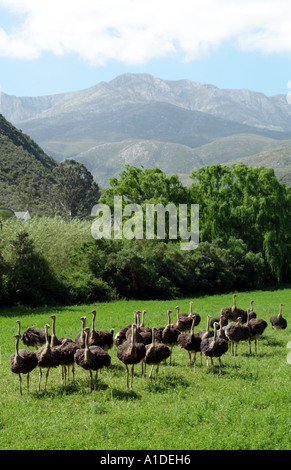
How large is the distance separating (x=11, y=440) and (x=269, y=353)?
29.5ft

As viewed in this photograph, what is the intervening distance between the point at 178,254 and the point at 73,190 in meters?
43.9

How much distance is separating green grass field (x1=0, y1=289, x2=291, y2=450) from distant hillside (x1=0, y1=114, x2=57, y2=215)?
57.0 m

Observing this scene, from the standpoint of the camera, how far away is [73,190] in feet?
249

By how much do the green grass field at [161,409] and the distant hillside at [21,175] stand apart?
57.0 meters

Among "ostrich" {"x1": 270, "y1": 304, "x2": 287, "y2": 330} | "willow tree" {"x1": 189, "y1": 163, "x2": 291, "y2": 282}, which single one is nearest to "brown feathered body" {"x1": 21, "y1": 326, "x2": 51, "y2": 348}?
"ostrich" {"x1": 270, "y1": 304, "x2": 287, "y2": 330}

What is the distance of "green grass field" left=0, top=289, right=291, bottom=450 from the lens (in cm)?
777

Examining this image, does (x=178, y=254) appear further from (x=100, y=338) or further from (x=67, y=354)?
(x=67, y=354)

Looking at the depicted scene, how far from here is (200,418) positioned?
Result: 28.7ft

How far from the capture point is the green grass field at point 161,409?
7766mm

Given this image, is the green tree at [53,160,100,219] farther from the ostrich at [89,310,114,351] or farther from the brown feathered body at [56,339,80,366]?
the brown feathered body at [56,339,80,366]

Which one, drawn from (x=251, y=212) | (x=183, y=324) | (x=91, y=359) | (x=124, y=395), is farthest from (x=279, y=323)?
(x=251, y=212)

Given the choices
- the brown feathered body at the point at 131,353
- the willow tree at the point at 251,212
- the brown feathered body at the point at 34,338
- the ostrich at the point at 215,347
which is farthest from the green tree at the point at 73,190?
the brown feathered body at the point at 131,353
